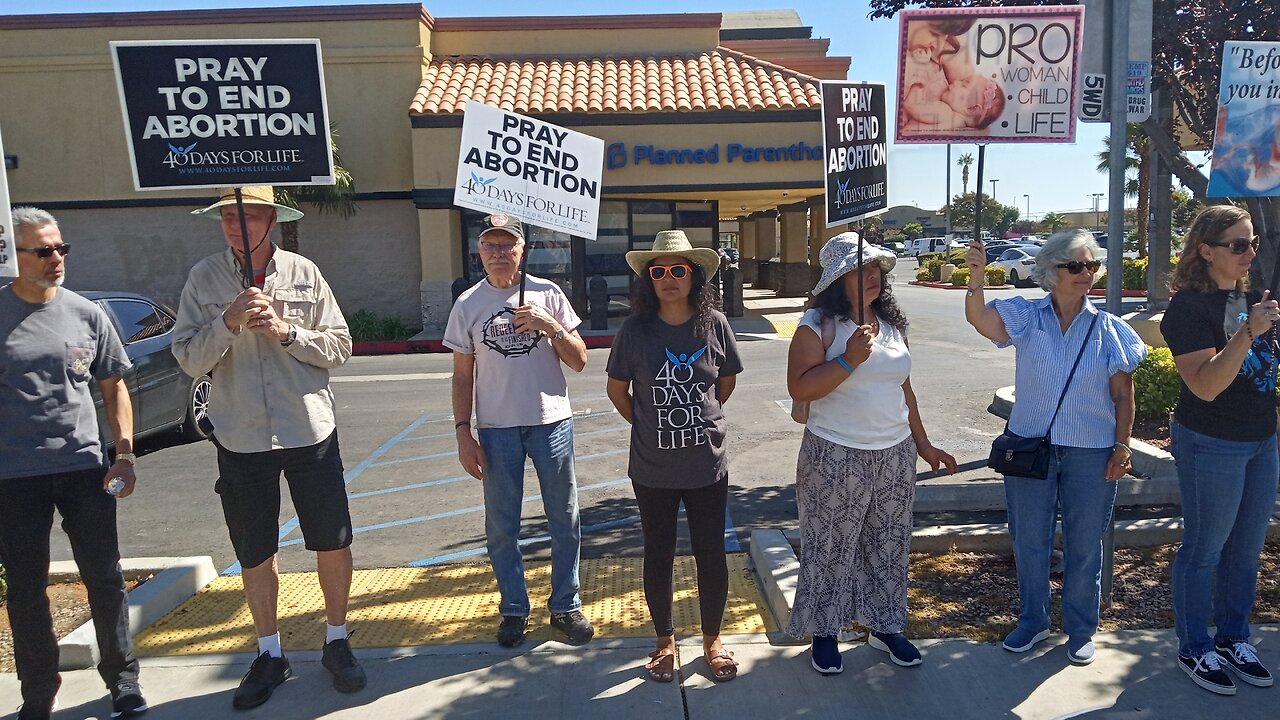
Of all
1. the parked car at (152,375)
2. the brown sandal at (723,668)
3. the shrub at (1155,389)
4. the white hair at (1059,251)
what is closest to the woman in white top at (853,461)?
the brown sandal at (723,668)

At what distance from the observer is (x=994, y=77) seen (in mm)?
4578

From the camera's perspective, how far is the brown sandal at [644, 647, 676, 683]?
3.89 meters

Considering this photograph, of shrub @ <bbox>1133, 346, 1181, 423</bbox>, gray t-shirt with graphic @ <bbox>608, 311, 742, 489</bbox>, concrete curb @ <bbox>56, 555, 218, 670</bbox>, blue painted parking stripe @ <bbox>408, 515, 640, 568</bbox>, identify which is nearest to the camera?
gray t-shirt with graphic @ <bbox>608, 311, 742, 489</bbox>

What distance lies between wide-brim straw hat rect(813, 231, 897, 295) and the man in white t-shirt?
1.11 metres

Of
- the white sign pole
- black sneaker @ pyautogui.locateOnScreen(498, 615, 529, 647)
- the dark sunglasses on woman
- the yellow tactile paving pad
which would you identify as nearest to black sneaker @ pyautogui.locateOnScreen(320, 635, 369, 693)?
the yellow tactile paving pad

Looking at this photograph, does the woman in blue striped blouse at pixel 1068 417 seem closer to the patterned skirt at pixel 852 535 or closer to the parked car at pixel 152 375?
the patterned skirt at pixel 852 535

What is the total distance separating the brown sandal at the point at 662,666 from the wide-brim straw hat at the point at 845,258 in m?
1.63

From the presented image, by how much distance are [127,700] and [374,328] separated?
50.1 feet

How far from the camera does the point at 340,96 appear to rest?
63.3ft

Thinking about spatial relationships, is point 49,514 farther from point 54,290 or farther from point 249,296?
point 249,296

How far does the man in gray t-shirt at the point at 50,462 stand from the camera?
3.49 m

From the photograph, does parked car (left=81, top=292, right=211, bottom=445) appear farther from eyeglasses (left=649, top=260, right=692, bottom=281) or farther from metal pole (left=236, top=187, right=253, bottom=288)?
eyeglasses (left=649, top=260, right=692, bottom=281)

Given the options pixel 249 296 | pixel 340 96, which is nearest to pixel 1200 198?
pixel 249 296

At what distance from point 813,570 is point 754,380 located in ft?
26.9
